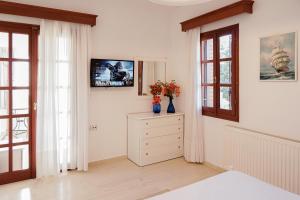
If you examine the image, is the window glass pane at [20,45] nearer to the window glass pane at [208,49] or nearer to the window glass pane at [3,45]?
the window glass pane at [3,45]

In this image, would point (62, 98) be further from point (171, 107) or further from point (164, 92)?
point (171, 107)

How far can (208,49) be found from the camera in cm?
368

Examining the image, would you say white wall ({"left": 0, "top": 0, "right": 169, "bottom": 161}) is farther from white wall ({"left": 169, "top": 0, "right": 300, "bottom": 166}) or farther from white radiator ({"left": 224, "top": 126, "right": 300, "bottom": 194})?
white radiator ({"left": 224, "top": 126, "right": 300, "bottom": 194})

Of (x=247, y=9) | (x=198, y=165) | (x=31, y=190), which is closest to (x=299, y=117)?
(x=247, y=9)

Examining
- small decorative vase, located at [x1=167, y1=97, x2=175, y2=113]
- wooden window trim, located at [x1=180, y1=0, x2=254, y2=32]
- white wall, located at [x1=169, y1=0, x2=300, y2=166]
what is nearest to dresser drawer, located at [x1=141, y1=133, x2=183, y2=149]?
small decorative vase, located at [x1=167, y1=97, x2=175, y2=113]

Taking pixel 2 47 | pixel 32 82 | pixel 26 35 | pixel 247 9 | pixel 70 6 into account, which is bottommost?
pixel 32 82

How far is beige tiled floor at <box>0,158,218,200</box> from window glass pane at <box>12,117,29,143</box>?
24.3 inches

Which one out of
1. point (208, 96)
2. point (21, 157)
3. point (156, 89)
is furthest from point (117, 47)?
point (21, 157)

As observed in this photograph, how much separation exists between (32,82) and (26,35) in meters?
0.68

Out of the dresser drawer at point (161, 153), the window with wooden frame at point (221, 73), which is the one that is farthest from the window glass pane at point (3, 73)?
the window with wooden frame at point (221, 73)

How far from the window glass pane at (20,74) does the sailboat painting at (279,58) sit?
3.24 metres

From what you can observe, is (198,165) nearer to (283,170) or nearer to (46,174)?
(283,170)

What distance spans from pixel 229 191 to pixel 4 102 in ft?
9.98

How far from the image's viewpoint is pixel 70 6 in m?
3.45
